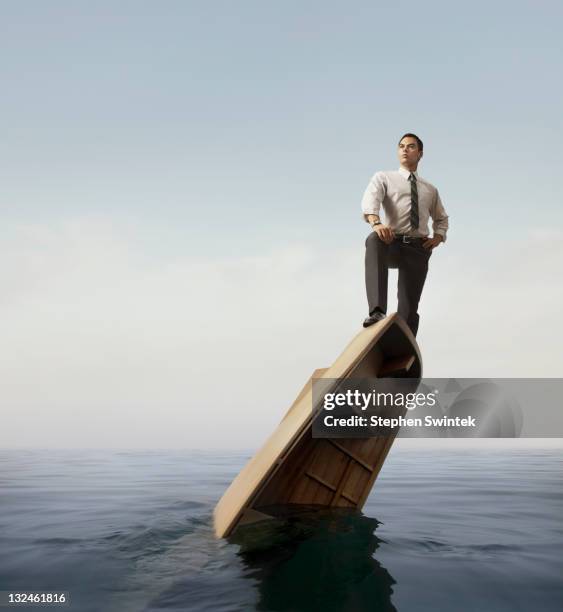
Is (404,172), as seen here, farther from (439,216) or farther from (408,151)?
(439,216)

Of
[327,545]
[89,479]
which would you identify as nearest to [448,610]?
[327,545]

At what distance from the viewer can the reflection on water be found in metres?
3.94

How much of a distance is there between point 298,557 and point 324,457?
5.07 feet

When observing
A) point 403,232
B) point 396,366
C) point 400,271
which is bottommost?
point 396,366

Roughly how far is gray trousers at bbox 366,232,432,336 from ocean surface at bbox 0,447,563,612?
2411 mm

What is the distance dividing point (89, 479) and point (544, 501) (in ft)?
33.7

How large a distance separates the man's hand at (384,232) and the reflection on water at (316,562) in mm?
3141

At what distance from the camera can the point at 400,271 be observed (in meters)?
6.19

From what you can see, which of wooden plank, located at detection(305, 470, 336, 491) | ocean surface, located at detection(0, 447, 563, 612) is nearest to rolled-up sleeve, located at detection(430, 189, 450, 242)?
wooden plank, located at detection(305, 470, 336, 491)

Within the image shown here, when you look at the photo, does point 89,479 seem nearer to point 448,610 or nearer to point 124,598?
point 124,598

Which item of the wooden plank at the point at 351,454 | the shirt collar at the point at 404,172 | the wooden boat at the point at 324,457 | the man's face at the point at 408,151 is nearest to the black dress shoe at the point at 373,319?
the wooden boat at the point at 324,457

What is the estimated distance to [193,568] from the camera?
15.7ft

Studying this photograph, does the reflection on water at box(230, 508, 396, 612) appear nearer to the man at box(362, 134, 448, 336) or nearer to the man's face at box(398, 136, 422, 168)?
the man at box(362, 134, 448, 336)

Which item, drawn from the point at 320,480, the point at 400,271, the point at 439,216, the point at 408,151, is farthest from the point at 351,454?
the point at 408,151
